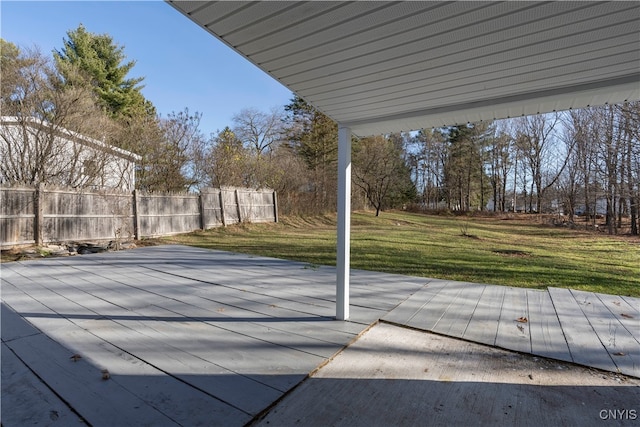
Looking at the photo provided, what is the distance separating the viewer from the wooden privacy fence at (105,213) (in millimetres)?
6328

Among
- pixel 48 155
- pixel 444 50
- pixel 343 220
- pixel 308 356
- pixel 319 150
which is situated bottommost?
pixel 308 356

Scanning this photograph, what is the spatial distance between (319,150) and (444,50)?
1659 cm

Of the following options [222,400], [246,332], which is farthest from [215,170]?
[222,400]

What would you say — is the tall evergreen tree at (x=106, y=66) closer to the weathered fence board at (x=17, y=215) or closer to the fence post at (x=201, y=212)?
the fence post at (x=201, y=212)

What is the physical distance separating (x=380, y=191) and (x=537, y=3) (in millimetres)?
19603

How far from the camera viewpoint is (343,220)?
260cm

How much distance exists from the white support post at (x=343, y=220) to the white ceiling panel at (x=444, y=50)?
0.40m

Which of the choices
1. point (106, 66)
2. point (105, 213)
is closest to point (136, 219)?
point (105, 213)

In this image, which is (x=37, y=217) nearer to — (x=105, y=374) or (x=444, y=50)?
(x=105, y=374)

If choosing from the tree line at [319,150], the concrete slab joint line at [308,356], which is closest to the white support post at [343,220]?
Answer: the concrete slab joint line at [308,356]

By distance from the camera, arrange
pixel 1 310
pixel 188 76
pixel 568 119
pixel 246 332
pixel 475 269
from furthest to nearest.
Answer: pixel 568 119 → pixel 188 76 → pixel 475 269 → pixel 1 310 → pixel 246 332

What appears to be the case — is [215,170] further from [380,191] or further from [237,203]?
[380,191]

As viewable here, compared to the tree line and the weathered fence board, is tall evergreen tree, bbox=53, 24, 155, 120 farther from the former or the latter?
the weathered fence board

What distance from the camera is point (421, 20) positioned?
147 cm
